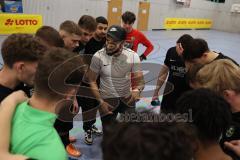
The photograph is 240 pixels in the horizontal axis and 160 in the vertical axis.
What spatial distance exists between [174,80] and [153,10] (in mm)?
14008

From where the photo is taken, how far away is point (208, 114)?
142cm

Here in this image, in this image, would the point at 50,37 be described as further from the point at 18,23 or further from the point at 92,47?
the point at 18,23

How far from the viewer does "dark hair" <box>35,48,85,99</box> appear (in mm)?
1523

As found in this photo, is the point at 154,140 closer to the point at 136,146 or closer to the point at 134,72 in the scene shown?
the point at 136,146

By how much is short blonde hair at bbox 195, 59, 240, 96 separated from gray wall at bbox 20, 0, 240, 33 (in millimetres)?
9963

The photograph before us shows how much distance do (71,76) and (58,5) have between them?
10782mm

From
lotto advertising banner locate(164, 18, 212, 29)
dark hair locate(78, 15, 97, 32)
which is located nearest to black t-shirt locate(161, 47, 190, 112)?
dark hair locate(78, 15, 97, 32)

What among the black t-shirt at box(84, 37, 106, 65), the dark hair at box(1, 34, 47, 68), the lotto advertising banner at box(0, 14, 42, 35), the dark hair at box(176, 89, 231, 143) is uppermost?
the dark hair at box(1, 34, 47, 68)

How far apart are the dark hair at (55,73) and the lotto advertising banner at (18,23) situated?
861 centimetres

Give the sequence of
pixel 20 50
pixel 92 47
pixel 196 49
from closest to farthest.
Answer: pixel 20 50 → pixel 196 49 → pixel 92 47

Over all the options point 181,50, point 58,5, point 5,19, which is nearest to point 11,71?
point 181,50

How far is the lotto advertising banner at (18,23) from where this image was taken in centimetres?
930

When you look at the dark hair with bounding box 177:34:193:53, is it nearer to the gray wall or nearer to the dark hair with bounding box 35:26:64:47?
the dark hair with bounding box 35:26:64:47

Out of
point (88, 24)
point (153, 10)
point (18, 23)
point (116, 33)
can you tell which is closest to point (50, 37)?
point (116, 33)
